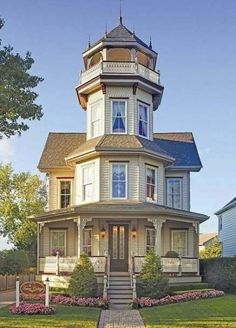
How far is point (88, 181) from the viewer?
30172 mm

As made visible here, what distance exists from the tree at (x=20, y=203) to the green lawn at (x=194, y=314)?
94.9 ft

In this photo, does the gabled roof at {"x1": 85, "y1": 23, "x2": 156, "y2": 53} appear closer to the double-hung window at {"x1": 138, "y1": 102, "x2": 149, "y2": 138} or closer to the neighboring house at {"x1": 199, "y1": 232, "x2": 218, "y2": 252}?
the double-hung window at {"x1": 138, "y1": 102, "x2": 149, "y2": 138}

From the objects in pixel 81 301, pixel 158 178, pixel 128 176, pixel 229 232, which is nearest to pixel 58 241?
pixel 128 176

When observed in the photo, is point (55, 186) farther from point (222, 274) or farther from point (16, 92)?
point (16, 92)

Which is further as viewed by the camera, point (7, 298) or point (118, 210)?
point (118, 210)

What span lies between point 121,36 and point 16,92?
500 inches

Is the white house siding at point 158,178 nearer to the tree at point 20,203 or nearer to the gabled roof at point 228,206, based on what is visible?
the gabled roof at point 228,206

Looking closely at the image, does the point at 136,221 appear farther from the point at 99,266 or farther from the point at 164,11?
the point at 164,11

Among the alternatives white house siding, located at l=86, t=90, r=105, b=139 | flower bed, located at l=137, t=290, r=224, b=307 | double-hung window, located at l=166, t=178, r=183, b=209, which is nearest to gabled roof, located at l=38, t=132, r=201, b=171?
white house siding, located at l=86, t=90, r=105, b=139

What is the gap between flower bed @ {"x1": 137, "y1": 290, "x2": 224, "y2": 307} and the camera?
75.9ft

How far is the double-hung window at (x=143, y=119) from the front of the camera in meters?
31.1

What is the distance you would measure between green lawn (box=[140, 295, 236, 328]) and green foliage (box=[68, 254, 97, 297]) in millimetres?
3324

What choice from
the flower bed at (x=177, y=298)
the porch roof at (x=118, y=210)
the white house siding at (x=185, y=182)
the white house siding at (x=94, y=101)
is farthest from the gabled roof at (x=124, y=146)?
the flower bed at (x=177, y=298)

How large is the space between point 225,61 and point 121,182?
366 inches
